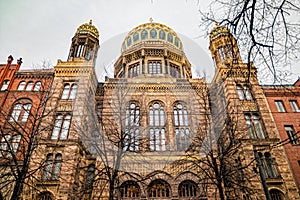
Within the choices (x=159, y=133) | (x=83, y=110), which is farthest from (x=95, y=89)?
(x=159, y=133)

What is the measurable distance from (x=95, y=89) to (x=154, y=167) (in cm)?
1018

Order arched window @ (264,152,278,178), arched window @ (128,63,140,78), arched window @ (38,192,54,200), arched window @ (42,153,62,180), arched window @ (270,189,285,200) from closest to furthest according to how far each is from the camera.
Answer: arched window @ (38,192,54,200), arched window @ (270,189,285,200), arched window @ (42,153,62,180), arched window @ (264,152,278,178), arched window @ (128,63,140,78)

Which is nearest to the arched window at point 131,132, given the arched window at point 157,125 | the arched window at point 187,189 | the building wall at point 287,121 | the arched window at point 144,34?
the arched window at point 157,125

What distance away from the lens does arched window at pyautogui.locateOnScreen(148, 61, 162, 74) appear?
2780 cm

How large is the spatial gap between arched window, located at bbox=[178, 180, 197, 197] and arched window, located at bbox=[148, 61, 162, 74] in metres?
14.5

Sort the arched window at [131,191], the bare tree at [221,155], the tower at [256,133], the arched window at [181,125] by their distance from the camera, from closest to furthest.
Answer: the bare tree at [221,155], the tower at [256,133], the arched window at [131,191], the arched window at [181,125]

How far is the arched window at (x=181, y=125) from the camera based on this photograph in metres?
18.9

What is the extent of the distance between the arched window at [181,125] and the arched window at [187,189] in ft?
8.77

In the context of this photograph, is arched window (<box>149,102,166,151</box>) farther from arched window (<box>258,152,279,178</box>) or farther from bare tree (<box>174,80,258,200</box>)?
arched window (<box>258,152,279,178</box>)

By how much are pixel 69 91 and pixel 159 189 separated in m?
11.9

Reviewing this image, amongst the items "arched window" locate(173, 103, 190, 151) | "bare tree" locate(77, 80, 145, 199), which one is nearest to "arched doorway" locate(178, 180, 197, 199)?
"arched window" locate(173, 103, 190, 151)

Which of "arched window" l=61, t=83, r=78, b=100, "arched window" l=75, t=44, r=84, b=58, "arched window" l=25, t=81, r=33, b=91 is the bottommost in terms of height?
"arched window" l=61, t=83, r=78, b=100

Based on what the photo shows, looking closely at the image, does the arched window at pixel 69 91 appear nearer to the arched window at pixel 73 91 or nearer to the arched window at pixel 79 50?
the arched window at pixel 73 91

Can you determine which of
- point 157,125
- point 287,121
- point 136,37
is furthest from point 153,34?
point 287,121
